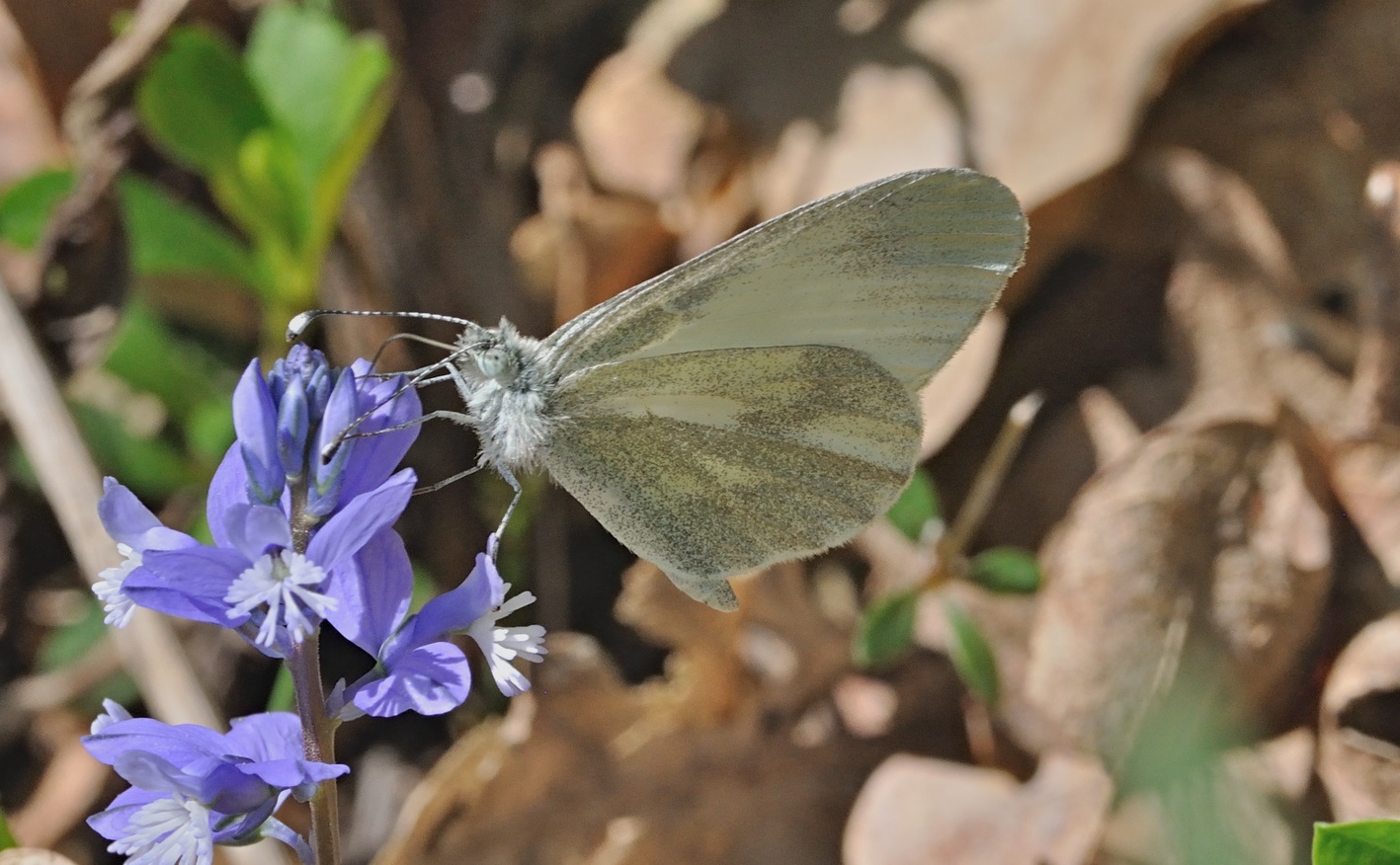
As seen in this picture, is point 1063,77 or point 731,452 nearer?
point 731,452

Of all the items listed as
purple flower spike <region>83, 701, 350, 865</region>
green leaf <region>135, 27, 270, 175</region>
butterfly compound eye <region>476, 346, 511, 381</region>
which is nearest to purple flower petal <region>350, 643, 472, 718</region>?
purple flower spike <region>83, 701, 350, 865</region>

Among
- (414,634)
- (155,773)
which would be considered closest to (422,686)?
(414,634)

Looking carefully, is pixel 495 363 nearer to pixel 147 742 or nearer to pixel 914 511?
pixel 147 742

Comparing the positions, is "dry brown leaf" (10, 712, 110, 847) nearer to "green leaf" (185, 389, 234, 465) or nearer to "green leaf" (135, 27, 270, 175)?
"green leaf" (185, 389, 234, 465)

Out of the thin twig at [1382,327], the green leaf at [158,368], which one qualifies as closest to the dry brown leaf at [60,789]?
the green leaf at [158,368]

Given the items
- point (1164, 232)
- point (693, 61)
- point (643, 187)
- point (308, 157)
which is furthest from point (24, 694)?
point (1164, 232)

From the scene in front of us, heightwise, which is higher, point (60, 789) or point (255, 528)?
point (255, 528)

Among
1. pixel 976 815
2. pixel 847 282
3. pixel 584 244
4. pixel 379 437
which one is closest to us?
pixel 379 437
